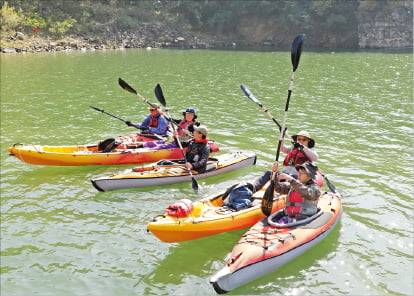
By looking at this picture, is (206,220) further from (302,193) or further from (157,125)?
(157,125)

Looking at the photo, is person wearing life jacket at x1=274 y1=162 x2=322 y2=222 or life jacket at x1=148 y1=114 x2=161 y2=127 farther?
life jacket at x1=148 y1=114 x2=161 y2=127

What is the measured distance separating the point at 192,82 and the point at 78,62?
13.4 m

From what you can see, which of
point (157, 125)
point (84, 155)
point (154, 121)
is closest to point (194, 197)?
point (84, 155)

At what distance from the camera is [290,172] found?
7.97 meters

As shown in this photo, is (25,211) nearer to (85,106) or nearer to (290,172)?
(290,172)

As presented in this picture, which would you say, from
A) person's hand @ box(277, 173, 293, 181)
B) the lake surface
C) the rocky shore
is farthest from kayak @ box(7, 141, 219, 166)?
the rocky shore

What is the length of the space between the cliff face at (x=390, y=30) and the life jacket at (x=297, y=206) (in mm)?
43818

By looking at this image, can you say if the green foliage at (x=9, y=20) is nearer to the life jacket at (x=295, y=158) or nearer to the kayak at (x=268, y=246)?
the life jacket at (x=295, y=158)

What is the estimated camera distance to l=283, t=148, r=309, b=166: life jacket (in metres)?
7.89

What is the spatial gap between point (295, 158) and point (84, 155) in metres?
5.39

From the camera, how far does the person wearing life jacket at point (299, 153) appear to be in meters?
7.71

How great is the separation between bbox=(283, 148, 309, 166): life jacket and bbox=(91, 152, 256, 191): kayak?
6.71 ft

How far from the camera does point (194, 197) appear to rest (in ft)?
28.3

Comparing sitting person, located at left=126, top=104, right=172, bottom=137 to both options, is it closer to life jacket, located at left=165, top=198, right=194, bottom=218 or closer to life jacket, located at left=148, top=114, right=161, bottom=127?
life jacket, located at left=148, top=114, right=161, bottom=127
